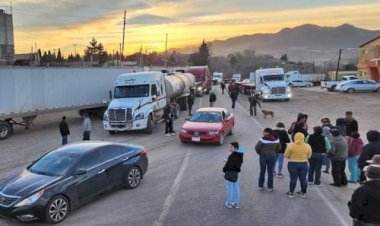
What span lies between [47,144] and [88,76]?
29.6 ft

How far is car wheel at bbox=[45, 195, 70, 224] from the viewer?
8.43 meters

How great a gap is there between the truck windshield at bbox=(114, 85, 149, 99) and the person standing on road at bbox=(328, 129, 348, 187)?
A: 1328 cm

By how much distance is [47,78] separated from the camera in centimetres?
2308

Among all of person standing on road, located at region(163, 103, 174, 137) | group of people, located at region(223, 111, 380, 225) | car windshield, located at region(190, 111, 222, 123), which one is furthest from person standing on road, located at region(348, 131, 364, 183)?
person standing on road, located at region(163, 103, 174, 137)

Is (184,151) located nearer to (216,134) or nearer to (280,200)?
(216,134)

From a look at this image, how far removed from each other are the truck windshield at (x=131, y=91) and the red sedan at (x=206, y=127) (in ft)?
17.0

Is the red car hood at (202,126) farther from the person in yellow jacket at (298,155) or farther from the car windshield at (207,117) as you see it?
the person in yellow jacket at (298,155)

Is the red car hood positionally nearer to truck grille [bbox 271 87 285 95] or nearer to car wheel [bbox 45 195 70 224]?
car wheel [bbox 45 195 70 224]

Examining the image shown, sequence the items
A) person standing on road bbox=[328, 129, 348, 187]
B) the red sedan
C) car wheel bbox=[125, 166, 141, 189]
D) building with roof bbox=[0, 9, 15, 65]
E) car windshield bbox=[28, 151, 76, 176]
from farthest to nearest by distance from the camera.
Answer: building with roof bbox=[0, 9, 15, 65] < the red sedan < car wheel bbox=[125, 166, 141, 189] < person standing on road bbox=[328, 129, 348, 187] < car windshield bbox=[28, 151, 76, 176]

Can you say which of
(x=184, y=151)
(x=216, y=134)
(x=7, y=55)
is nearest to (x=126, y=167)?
(x=184, y=151)

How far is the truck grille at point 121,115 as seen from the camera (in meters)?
20.6

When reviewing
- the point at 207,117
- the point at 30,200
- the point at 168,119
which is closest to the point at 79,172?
the point at 30,200

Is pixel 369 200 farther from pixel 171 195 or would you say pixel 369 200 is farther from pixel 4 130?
pixel 4 130

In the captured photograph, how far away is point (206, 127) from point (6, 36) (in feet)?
166
